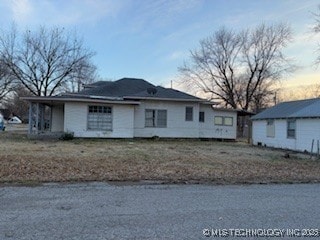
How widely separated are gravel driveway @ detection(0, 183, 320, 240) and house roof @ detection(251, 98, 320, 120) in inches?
486

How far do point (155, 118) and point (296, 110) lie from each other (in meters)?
9.79

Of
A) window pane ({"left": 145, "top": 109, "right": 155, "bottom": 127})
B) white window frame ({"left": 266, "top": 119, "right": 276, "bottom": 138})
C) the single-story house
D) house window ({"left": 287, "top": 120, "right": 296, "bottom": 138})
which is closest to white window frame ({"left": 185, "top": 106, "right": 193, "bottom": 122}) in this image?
the single-story house

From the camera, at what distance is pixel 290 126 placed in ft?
68.2

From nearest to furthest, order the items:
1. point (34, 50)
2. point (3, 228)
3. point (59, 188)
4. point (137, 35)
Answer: point (3, 228), point (59, 188), point (137, 35), point (34, 50)

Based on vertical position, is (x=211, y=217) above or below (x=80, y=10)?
below

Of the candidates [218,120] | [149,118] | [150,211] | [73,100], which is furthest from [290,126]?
[150,211]

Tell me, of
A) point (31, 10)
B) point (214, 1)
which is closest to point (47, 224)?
point (214, 1)

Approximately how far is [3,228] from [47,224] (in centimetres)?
55

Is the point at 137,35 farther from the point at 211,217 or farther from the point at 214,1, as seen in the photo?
the point at 211,217

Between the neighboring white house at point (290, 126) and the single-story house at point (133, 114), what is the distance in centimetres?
381

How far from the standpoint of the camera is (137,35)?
1085 inches

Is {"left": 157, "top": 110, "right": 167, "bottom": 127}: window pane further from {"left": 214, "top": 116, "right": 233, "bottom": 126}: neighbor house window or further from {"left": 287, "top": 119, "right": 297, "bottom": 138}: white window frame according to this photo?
{"left": 287, "top": 119, "right": 297, "bottom": 138}: white window frame

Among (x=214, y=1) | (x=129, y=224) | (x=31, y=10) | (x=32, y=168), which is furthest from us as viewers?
(x=31, y=10)

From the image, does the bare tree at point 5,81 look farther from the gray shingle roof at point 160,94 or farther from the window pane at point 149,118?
the window pane at point 149,118
